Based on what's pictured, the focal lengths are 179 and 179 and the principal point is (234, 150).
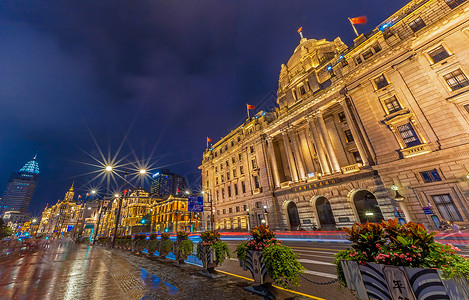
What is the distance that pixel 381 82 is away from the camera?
2231cm

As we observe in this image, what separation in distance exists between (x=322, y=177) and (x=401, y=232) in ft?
79.8

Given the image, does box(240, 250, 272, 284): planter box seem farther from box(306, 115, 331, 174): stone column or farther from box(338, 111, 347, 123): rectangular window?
box(338, 111, 347, 123): rectangular window

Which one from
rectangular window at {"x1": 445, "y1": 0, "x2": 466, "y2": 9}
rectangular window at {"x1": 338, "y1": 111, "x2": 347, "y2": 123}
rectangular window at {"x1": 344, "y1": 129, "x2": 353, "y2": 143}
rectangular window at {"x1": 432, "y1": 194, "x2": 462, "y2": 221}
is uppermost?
rectangular window at {"x1": 445, "y1": 0, "x2": 466, "y2": 9}

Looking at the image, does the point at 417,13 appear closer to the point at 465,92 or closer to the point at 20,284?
the point at 465,92

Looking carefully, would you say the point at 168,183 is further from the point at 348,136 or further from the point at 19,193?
the point at 19,193

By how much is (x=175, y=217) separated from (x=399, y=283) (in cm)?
6626

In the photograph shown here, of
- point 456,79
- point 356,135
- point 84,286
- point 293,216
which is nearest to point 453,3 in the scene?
point 456,79

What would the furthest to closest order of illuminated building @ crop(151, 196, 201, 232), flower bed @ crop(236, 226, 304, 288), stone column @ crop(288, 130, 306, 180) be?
illuminated building @ crop(151, 196, 201, 232) < stone column @ crop(288, 130, 306, 180) < flower bed @ crop(236, 226, 304, 288)

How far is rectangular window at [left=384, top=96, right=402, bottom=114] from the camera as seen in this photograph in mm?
20531

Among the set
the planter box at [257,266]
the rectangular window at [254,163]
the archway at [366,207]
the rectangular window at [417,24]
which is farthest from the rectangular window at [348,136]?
the planter box at [257,266]

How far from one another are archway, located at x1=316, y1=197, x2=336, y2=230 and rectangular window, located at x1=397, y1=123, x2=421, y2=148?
1217 centimetres

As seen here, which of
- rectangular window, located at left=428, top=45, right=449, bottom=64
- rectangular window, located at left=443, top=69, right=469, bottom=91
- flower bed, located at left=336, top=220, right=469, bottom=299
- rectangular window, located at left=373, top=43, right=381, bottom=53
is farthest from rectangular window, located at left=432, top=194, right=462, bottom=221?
flower bed, located at left=336, top=220, right=469, bottom=299

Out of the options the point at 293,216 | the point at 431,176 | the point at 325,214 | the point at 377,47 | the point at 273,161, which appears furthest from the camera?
the point at 273,161

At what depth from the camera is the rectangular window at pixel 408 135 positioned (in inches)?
743
